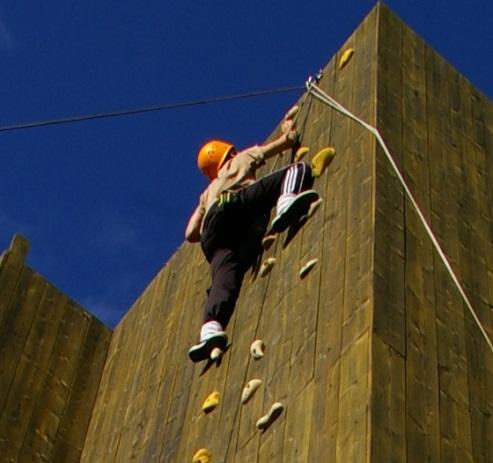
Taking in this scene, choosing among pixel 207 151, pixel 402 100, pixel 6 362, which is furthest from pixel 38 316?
pixel 402 100

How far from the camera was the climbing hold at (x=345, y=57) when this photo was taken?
6434mm

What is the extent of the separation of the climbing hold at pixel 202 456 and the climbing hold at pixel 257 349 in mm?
410

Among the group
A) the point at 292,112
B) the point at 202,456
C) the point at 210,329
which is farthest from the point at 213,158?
the point at 202,456

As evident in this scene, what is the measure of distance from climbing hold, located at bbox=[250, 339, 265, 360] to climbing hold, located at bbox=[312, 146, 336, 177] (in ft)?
3.12

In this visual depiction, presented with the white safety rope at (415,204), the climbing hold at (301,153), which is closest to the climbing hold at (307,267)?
the white safety rope at (415,204)

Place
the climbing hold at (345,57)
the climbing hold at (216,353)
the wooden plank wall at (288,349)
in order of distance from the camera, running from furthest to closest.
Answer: the climbing hold at (345,57), the climbing hold at (216,353), the wooden plank wall at (288,349)

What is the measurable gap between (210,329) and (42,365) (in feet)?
6.00

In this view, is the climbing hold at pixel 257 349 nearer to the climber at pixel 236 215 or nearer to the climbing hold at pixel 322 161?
the climber at pixel 236 215

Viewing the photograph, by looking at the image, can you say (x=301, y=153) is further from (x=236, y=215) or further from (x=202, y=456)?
(x=202, y=456)

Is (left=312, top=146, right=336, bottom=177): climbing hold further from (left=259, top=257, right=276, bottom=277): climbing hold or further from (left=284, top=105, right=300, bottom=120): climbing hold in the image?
(left=284, top=105, right=300, bottom=120): climbing hold

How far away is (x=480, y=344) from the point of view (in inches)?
194

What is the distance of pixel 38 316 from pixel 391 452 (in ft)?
12.0

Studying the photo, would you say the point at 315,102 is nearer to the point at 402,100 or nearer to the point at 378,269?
the point at 402,100

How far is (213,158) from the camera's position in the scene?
649 centimetres
